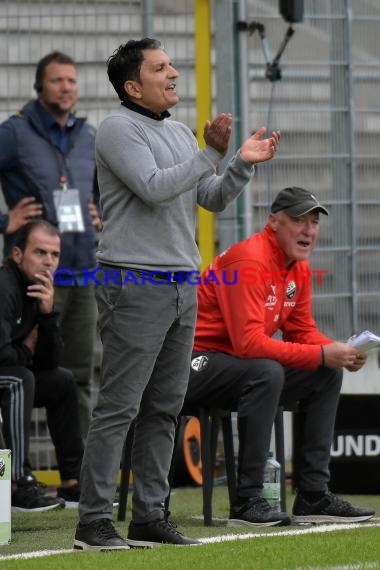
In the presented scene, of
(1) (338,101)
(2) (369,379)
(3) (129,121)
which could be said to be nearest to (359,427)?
(2) (369,379)

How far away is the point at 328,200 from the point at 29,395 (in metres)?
2.95

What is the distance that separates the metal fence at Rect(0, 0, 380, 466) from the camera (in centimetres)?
910

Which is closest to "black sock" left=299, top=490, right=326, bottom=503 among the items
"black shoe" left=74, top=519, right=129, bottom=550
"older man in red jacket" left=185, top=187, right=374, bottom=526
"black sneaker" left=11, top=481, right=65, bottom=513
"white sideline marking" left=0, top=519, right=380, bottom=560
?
"older man in red jacket" left=185, top=187, right=374, bottom=526

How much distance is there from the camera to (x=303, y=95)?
9.54m

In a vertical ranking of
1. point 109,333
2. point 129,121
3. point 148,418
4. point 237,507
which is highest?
point 129,121

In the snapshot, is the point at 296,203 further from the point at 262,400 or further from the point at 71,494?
the point at 71,494

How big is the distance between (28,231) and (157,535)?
8.33 feet

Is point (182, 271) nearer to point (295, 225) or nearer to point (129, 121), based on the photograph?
point (129, 121)

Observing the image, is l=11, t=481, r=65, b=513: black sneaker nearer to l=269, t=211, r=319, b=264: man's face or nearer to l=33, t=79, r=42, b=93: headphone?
l=269, t=211, r=319, b=264: man's face

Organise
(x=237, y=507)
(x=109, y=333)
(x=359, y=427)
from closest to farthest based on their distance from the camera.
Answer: (x=109, y=333)
(x=237, y=507)
(x=359, y=427)

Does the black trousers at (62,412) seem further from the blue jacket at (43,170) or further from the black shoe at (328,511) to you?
the black shoe at (328,511)

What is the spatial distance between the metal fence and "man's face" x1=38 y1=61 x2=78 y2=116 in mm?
720

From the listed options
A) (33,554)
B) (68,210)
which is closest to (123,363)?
(33,554)

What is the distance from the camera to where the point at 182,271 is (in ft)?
18.3
